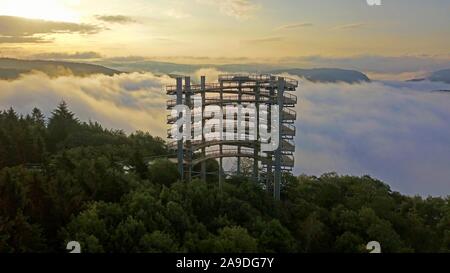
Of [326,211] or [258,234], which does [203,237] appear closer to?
[258,234]

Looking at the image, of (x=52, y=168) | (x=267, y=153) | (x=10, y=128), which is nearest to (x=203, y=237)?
(x=52, y=168)

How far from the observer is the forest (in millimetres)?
8031

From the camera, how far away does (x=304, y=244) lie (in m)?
10.9

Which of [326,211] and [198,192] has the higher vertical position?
[198,192]

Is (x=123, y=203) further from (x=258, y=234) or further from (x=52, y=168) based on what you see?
(x=258, y=234)

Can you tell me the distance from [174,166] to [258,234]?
5031 millimetres

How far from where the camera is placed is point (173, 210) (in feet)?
32.1

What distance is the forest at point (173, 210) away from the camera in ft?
26.3

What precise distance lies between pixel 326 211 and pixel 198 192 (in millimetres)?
4305
